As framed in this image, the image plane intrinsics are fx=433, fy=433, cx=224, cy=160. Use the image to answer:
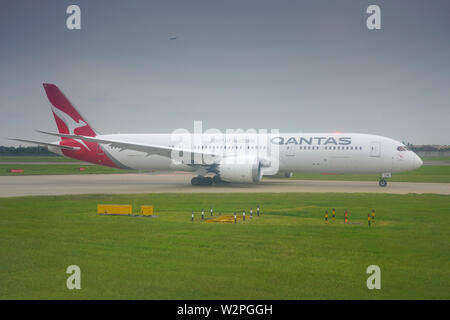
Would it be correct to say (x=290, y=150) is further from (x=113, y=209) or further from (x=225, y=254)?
(x=225, y=254)

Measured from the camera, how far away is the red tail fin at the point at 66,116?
3419cm

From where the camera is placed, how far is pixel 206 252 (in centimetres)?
1023

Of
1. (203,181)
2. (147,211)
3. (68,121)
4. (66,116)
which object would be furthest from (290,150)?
(66,116)

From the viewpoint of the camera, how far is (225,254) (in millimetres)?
10086

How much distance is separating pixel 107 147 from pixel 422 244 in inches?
1051

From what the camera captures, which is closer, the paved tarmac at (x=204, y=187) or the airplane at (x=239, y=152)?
the paved tarmac at (x=204, y=187)

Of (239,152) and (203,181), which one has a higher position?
(239,152)

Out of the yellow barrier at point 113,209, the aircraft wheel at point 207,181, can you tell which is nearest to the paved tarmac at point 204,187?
the aircraft wheel at point 207,181

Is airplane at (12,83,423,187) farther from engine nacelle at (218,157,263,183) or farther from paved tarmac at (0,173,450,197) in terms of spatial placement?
paved tarmac at (0,173,450,197)

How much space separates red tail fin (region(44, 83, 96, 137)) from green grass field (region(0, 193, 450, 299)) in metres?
17.8

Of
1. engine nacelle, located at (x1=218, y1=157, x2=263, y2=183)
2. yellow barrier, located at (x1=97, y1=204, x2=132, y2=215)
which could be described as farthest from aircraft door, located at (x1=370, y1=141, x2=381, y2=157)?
yellow barrier, located at (x1=97, y1=204, x2=132, y2=215)

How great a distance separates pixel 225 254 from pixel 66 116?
28110 mm

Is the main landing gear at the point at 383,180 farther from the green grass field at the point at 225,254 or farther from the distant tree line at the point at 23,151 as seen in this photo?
the distant tree line at the point at 23,151
